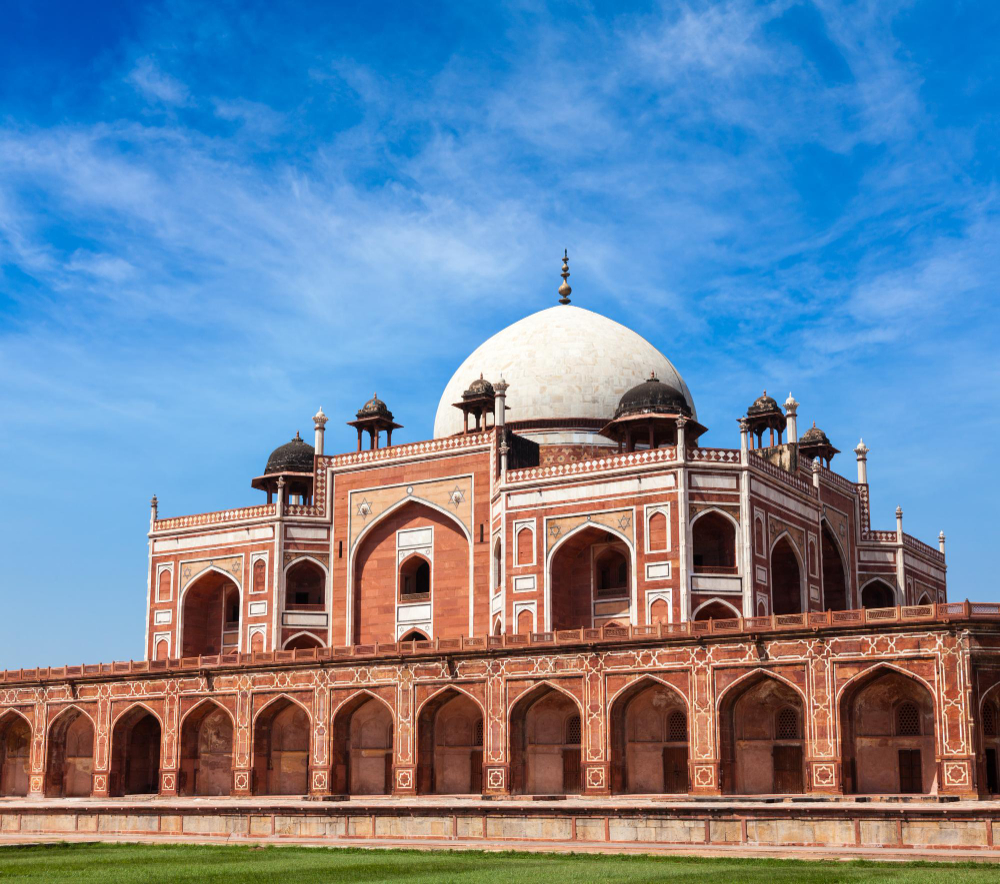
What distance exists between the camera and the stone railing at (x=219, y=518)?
135ft

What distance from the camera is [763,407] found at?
40344 mm

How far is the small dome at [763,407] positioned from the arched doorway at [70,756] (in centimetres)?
2163

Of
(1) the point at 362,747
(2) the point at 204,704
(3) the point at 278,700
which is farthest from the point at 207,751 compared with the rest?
(1) the point at 362,747

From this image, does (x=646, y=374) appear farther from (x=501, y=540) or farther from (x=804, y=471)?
(x=501, y=540)

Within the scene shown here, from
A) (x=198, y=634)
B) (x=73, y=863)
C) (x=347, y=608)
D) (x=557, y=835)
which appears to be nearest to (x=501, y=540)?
(x=347, y=608)

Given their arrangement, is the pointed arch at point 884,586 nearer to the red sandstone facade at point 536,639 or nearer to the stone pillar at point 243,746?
the red sandstone facade at point 536,639

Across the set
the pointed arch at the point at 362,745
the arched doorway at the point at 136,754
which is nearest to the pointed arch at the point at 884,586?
the pointed arch at the point at 362,745

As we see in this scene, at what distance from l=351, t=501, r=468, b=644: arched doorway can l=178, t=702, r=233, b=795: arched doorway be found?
4.73 m

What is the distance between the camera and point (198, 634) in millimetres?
42438

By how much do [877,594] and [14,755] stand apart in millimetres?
27853

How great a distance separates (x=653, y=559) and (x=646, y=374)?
34.3 feet

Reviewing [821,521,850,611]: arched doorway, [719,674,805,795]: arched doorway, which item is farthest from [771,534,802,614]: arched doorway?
[719,674,805,795]: arched doorway

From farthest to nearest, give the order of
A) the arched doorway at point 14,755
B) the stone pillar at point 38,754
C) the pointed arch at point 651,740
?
the arched doorway at point 14,755, the stone pillar at point 38,754, the pointed arch at point 651,740

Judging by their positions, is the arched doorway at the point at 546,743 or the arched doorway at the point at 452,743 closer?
the arched doorway at the point at 546,743
